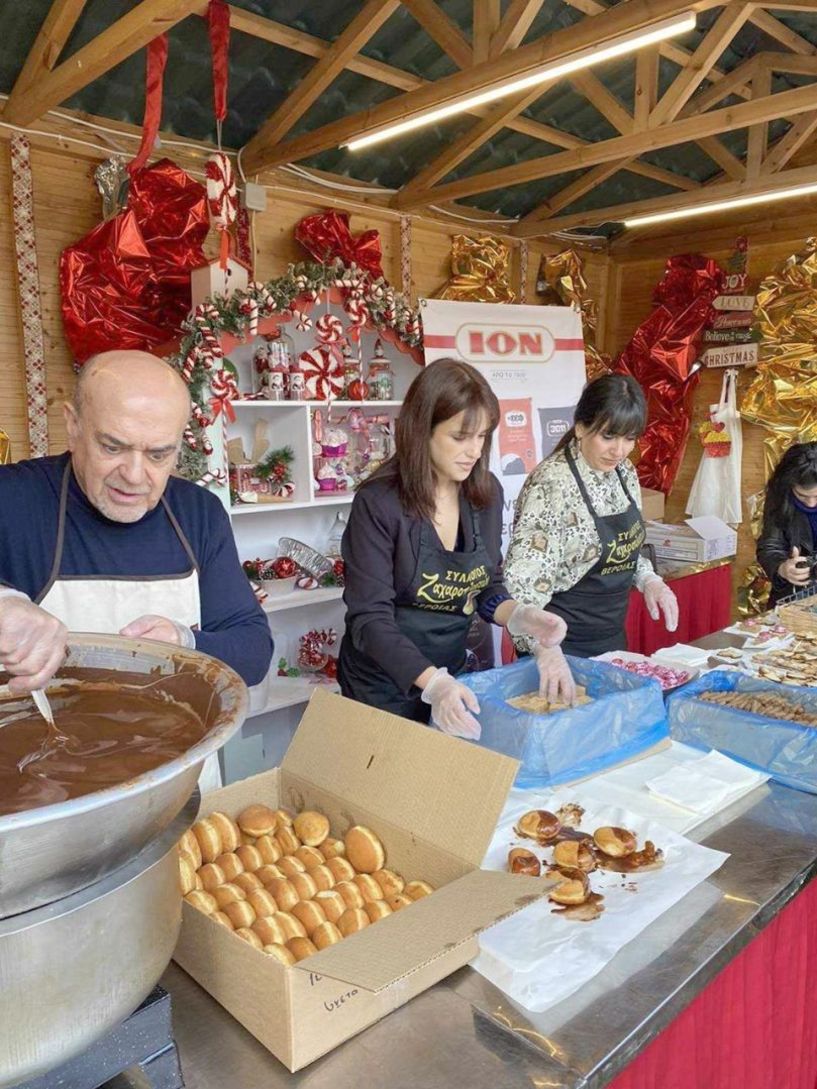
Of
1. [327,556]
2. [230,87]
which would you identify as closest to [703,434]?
[327,556]

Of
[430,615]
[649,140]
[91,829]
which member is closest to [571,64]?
[649,140]

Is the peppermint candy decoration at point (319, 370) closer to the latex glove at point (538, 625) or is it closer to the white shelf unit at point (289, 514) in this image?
the white shelf unit at point (289, 514)

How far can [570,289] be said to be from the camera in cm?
625

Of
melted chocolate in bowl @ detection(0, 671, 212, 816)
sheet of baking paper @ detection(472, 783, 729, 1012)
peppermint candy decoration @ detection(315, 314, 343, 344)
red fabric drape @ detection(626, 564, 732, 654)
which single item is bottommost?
red fabric drape @ detection(626, 564, 732, 654)

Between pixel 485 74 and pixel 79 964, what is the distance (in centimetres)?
341

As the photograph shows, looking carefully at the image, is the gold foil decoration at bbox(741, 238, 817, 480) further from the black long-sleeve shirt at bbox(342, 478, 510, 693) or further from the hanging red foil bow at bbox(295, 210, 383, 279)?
the black long-sleeve shirt at bbox(342, 478, 510, 693)

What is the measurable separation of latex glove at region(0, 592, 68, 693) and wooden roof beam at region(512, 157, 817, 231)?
4990 millimetres

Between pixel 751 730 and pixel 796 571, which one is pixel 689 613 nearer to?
pixel 796 571

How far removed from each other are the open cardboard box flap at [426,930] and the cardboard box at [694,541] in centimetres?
470

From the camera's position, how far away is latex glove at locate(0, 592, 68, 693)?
0.85 meters

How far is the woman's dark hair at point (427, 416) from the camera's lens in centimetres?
204

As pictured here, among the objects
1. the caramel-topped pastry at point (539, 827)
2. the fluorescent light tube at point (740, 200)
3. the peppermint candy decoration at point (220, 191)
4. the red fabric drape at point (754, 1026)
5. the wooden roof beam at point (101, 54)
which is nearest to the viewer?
the red fabric drape at point (754, 1026)

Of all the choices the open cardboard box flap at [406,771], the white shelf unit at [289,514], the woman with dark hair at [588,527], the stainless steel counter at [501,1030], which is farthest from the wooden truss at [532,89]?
the stainless steel counter at [501,1030]

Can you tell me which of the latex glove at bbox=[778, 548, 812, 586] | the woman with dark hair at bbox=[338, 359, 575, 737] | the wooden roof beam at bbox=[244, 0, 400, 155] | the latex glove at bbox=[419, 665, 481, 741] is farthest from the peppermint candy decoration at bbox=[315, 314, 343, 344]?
the latex glove at bbox=[419, 665, 481, 741]
